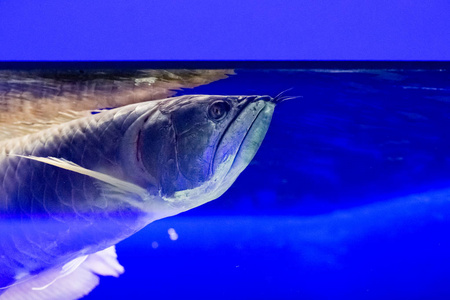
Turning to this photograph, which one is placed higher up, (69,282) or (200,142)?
(200,142)

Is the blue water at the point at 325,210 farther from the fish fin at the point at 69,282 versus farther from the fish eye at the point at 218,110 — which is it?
the fish eye at the point at 218,110

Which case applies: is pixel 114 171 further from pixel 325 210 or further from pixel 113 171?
pixel 325 210

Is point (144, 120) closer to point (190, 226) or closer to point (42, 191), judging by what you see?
point (42, 191)

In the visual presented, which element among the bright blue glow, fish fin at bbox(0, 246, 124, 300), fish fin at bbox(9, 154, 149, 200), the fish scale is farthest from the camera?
the bright blue glow

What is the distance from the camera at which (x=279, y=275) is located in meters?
2.46

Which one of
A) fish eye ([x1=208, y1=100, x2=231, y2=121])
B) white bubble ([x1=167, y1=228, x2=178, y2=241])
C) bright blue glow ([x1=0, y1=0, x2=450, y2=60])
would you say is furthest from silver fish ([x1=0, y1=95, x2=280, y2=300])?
bright blue glow ([x1=0, y1=0, x2=450, y2=60])

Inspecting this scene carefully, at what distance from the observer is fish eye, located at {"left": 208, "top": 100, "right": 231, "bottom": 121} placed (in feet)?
5.66

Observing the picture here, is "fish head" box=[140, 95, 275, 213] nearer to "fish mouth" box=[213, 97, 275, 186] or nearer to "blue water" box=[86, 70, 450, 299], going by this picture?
"fish mouth" box=[213, 97, 275, 186]

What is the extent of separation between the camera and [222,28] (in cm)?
263

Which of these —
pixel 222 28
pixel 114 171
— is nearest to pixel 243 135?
pixel 114 171

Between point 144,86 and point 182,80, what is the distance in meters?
0.20

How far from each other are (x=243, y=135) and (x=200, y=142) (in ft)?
0.60

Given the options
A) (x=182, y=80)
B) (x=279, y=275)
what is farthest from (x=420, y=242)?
(x=182, y=80)

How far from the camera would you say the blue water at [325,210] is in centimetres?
233
